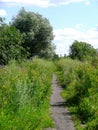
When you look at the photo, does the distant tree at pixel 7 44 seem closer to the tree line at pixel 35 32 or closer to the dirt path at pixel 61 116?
the dirt path at pixel 61 116

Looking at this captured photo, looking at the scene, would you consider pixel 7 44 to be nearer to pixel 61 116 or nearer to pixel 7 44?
pixel 7 44

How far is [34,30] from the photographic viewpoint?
58.3m

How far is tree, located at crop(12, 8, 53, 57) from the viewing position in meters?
57.7

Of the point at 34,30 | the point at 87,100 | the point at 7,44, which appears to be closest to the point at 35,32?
the point at 34,30

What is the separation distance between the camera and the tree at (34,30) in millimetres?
57688

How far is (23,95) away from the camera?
16.0m

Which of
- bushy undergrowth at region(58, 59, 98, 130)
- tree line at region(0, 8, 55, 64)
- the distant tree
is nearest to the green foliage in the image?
the distant tree

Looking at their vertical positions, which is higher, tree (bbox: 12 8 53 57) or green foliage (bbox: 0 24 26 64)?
tree (bbox: 12 8 53 57)

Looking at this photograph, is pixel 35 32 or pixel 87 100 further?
pixel 35 32

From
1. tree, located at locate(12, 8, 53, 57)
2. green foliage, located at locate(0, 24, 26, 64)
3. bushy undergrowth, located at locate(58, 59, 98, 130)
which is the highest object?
tree, located at locate(12, 8, 53, 57)

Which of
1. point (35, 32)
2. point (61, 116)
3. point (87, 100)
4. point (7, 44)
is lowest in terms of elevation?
point (61, 116)

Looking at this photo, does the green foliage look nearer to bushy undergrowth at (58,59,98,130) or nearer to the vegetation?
the vegetation

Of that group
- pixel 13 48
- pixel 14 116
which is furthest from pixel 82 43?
pixel 14 116

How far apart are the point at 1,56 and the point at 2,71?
12046 mm
